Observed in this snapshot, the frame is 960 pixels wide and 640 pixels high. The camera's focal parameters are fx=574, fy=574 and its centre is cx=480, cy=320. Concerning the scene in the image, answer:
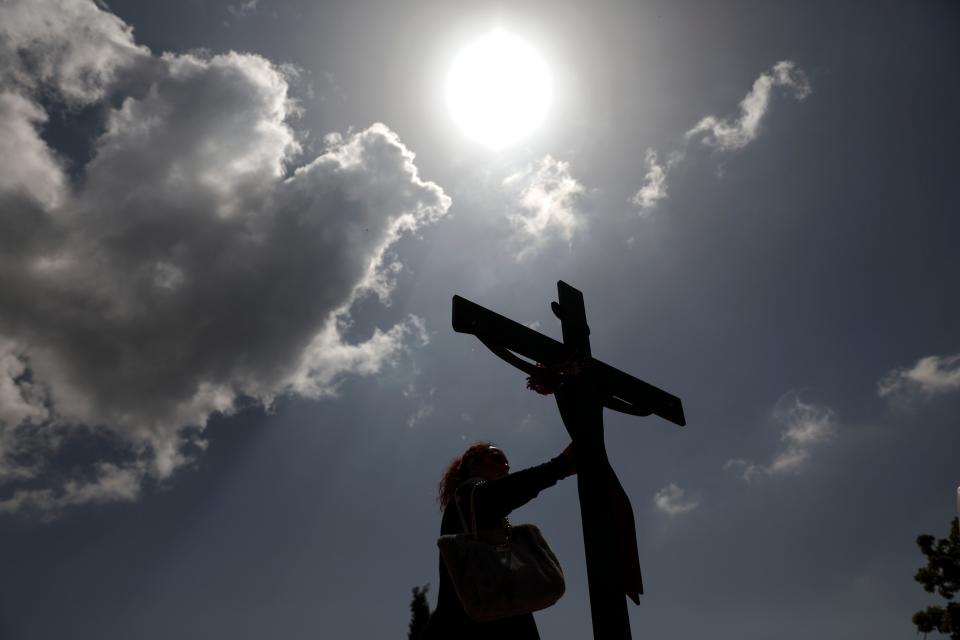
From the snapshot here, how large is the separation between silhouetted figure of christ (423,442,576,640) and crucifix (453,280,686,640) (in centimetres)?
23

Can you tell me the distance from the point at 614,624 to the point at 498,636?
683 mm

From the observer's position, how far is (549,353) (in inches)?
168

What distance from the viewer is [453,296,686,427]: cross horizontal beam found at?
4008 millimetres

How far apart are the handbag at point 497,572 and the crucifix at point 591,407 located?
0.29 meters

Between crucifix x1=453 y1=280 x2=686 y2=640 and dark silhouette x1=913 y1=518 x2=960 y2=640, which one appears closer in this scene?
crucifix x1=453 y1=280 x2=686 y2=640

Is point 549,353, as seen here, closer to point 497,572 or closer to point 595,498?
point 595,498

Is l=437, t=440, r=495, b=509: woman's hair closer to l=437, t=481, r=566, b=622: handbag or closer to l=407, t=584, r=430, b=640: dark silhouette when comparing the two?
l=437, t=481, r=566, b=622: handbag

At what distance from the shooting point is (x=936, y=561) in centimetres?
1962

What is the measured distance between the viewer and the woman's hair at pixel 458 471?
13.6 ft

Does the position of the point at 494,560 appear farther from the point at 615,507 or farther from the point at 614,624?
the point at 615,507

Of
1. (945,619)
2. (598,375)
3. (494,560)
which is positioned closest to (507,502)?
(494,560)

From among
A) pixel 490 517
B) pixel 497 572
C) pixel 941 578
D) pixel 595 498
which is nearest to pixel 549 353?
pixel 595 498

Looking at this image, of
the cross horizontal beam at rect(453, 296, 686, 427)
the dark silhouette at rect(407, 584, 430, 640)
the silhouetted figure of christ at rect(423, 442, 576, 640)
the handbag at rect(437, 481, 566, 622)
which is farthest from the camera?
the dark silhouette at rect(407, 584, 430, 640)

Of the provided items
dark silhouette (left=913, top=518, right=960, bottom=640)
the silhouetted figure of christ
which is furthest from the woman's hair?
dark silhouette (left=913, top=518, right=960, bottom=640)
